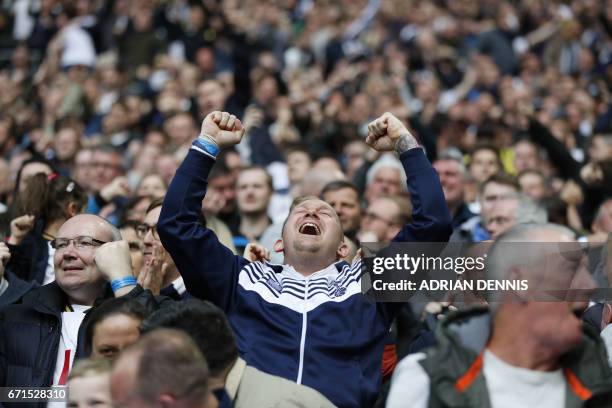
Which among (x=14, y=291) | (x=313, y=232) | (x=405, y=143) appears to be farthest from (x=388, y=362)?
(x=14, y=291)

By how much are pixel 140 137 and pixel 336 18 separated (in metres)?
7.32

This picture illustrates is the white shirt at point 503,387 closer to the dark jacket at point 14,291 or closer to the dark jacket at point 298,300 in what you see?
the dark jacket at point 298,300

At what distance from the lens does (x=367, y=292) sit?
501 centimetres

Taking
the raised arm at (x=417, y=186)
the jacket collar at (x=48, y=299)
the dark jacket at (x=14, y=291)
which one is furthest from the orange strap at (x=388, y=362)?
the dark jacket at (x=14, y=291)

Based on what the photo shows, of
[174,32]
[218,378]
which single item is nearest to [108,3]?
[174,32]

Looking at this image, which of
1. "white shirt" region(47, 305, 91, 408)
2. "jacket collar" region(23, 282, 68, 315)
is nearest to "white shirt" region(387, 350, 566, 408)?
"white shirt" region(47, 305, 91, 408)

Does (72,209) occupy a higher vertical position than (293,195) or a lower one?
lower

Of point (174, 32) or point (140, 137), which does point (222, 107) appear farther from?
point (174, 32)

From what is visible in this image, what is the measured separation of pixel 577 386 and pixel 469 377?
385 millimetres

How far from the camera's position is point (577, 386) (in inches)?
133

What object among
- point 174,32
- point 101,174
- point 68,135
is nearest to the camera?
point 101,174

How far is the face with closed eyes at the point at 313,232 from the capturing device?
5.21m

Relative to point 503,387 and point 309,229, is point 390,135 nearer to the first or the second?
point 309,229

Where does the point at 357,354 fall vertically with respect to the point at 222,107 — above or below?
below
